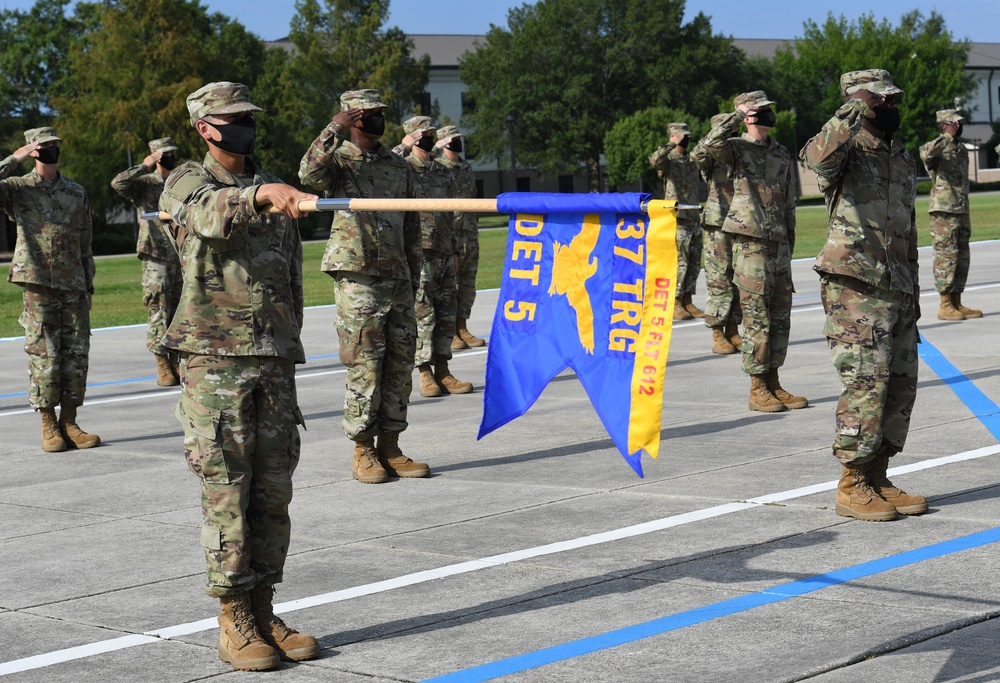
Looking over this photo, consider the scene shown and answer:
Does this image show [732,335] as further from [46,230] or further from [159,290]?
[46,230]

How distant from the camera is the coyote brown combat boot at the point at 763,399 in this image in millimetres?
11055

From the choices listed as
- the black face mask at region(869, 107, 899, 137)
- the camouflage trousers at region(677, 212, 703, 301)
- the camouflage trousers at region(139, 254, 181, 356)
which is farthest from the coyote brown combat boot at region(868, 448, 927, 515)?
the camouflage trousers at region(677, 212, 703, 301)

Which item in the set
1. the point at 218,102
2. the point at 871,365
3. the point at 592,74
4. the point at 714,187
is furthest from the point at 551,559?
the point at 592,74

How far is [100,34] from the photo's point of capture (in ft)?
216

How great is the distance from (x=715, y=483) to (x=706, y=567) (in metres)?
1.96

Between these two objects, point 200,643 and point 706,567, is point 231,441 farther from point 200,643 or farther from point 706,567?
point 706,567

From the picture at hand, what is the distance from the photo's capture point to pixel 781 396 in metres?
11.2

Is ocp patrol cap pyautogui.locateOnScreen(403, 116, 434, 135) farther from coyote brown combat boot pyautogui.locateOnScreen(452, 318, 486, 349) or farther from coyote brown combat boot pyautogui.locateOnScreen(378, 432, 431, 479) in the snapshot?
coyote brown combat boot pyautogui.locateOnScreen(378, 432, 431, 479)

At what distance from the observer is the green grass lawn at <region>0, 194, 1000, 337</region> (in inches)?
967

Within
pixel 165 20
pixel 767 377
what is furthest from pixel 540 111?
pixel 767 377

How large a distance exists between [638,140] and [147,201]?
6320cm

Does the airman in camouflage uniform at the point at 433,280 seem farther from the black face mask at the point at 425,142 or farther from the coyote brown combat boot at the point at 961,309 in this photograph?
the coyote brown combat boot at the point at 961,309

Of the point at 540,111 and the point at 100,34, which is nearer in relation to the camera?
the point at 100,34

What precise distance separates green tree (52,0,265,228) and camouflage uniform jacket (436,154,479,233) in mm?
46451
